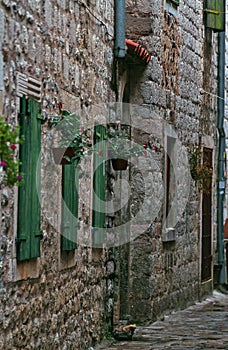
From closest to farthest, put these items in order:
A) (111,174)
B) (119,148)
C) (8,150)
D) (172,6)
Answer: (8,150) < (119,148) < (111,174) < (172,6)

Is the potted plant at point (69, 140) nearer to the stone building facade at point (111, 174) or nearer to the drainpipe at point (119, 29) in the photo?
the stone building facade at point (111, 174)

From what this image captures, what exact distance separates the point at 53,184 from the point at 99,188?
1.93m

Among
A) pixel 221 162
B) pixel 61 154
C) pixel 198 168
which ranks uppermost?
pixel 221 162

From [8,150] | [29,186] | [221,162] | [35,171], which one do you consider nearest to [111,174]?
[35,171]

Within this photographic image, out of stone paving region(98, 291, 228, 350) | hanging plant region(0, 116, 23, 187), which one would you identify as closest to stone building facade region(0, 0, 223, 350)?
stone paving region(98, 291, 228, 350)

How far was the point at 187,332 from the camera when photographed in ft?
37.3

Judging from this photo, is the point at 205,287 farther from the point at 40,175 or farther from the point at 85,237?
the point at 40,175

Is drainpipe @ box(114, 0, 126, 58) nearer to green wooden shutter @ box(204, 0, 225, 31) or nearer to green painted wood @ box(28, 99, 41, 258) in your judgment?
green painted wood @ box(28, 99, 41, 258)

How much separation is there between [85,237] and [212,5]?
23.8 feet

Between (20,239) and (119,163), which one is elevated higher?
(119,163)

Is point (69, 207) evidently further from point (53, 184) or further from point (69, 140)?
point (69, 140)

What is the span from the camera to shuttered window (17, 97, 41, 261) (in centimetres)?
697

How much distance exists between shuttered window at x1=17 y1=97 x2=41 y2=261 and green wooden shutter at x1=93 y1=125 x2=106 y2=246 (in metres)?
2.22

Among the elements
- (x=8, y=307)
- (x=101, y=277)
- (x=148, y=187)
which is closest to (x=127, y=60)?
(x=148, y=187)
